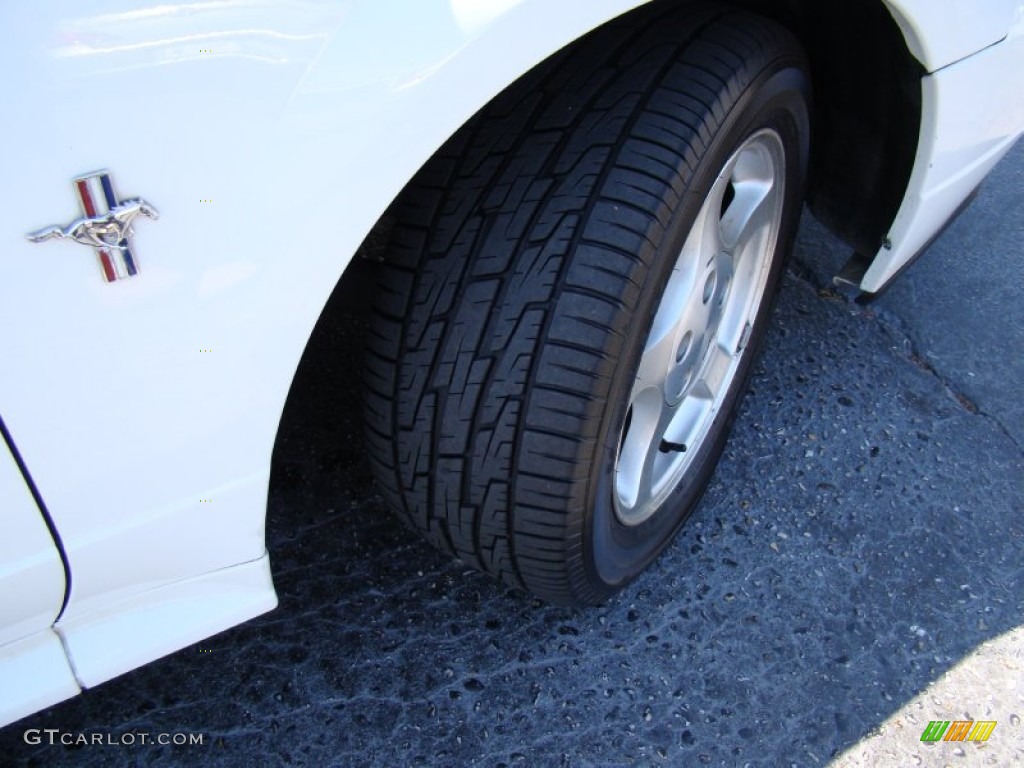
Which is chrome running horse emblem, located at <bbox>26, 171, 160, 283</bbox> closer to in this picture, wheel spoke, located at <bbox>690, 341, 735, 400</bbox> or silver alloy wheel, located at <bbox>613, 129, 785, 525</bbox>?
silver alloy wheel, located at <bbox>613, 129, 785, 525</bbox>

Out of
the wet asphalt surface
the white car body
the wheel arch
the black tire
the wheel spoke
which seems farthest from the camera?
the wheel spoke

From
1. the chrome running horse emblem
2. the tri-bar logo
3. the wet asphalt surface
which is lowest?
the tri-bar logo

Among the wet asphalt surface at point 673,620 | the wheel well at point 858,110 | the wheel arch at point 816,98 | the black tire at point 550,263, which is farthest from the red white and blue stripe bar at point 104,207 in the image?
the wheel well at point 858,110

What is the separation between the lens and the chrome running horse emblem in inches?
31.8

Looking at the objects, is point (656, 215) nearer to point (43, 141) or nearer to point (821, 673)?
point (43, 141)

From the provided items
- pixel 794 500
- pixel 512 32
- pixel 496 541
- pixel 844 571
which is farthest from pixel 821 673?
pixel 512 32

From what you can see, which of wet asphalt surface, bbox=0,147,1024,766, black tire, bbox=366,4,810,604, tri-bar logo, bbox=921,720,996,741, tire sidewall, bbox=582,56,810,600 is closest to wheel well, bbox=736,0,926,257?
tire sidewall, bbox=582,56,810,600

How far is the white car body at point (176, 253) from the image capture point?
80 cm

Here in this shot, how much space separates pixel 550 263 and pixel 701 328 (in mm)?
558

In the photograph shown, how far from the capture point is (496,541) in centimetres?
143

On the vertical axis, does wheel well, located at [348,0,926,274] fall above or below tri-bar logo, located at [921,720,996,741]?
above

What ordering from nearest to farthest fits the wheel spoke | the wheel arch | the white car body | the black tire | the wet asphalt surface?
the white car body
the wheel arch
the black tire
the wet asphalt surface
the wheel spoke

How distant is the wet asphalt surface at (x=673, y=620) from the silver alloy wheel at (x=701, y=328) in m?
0.20

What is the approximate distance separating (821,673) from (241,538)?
1.06m
